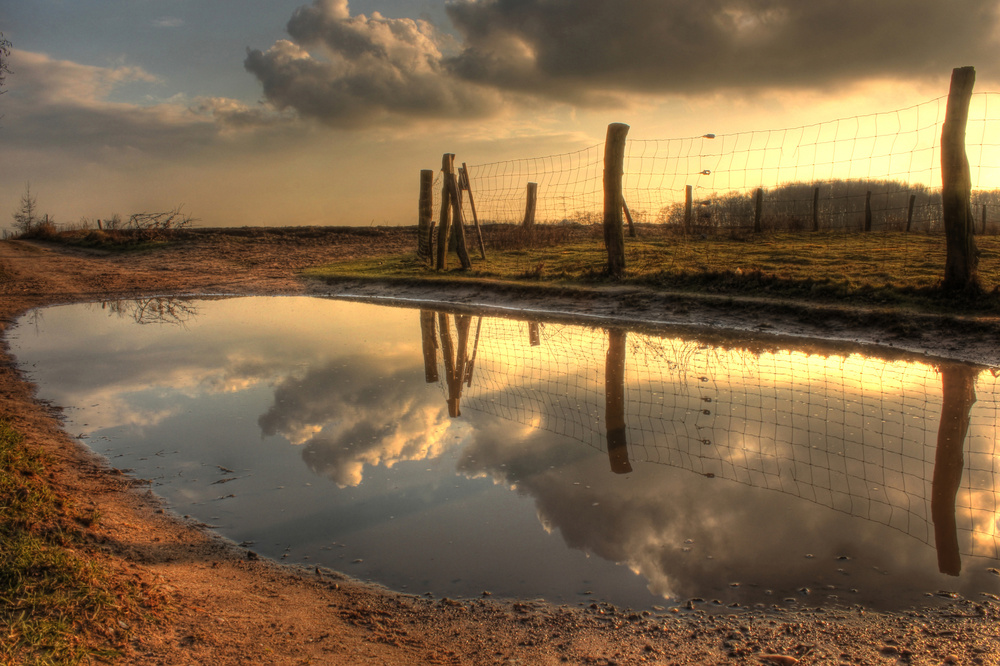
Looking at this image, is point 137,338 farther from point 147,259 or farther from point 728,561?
point 147,259

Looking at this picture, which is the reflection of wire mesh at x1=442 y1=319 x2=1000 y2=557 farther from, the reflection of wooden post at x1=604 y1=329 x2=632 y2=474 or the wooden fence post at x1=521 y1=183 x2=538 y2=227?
the wooden fence post at x1=521 y1=183 x2=538 y2=227

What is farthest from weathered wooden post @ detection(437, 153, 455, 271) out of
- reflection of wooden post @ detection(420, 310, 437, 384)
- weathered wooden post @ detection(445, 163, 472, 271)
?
reflection of wooden post @ detection(420, 310, 437, 384)

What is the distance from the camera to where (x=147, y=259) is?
74.0ft

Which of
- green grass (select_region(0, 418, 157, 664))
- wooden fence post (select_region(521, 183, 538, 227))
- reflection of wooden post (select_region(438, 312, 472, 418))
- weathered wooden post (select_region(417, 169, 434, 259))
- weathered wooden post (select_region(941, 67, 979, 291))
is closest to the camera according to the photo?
green grass (select_region(0, 418, 157, 664))

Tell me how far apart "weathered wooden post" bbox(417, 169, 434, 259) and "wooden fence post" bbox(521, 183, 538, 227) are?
4553 mm

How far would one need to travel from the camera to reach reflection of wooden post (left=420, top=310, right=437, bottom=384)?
7.50 m

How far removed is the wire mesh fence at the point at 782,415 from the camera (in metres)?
4.16

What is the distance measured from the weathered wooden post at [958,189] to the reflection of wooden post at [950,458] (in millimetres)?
2548

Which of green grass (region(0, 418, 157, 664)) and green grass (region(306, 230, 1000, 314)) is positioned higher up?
green grass (region(306, 230, 1000, 314))

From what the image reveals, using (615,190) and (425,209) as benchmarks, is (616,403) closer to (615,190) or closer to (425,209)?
(615,190)

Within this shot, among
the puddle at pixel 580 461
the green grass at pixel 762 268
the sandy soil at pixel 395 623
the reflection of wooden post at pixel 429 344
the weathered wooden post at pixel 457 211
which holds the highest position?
the weathered wooden post at pixel 457 211

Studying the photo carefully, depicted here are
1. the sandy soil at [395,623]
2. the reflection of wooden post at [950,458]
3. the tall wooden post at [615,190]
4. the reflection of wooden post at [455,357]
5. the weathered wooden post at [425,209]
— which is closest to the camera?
the sandy soil at [395,623]

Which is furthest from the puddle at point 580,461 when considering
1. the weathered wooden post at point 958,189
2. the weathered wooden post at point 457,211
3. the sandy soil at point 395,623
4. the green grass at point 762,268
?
the weathered wooden post at point 457,211

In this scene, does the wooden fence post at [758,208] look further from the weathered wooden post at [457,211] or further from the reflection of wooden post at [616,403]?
the reflection of wooden post at [616,403]
